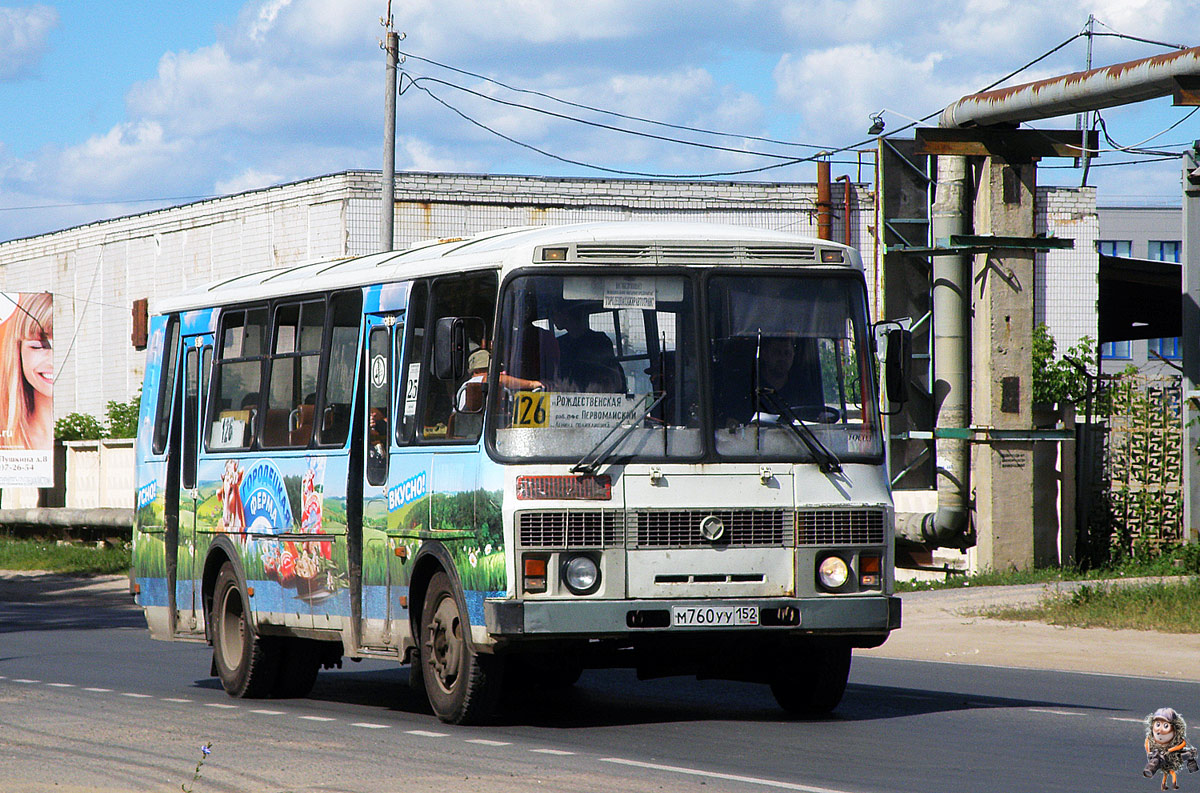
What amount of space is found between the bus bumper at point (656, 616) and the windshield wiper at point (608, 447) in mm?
748

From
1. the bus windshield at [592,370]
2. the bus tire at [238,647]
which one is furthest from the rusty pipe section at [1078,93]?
the bus tire at [238,647]

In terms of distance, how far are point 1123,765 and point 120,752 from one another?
17.5ft

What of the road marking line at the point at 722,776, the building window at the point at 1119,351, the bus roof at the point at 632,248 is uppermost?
the building window at the point at 1119,351

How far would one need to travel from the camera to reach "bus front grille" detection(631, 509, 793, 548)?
1054 cm

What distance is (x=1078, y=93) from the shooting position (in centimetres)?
2205

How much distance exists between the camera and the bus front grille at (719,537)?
10539 mm

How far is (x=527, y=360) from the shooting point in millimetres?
10633

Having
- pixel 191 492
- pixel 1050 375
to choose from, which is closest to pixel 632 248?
pixel 191 492

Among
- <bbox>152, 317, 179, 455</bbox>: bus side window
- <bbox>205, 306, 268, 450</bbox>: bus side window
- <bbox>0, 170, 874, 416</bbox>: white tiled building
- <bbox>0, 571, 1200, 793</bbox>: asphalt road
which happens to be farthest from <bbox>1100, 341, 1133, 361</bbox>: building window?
<bbox>205, 306, 268, 450</bbox>: bus side window

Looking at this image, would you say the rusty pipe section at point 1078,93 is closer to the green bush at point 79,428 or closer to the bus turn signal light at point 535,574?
the bus turn signal light at point 535,574

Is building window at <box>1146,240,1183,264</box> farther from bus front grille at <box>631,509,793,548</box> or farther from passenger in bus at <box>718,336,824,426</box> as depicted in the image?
bus front grille at <box>631,509,793,548</box>

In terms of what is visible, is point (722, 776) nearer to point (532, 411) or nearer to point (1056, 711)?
point (532, 411)

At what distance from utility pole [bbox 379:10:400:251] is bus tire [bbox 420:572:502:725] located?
17462 millimetres

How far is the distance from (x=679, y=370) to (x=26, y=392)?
2759 cm
